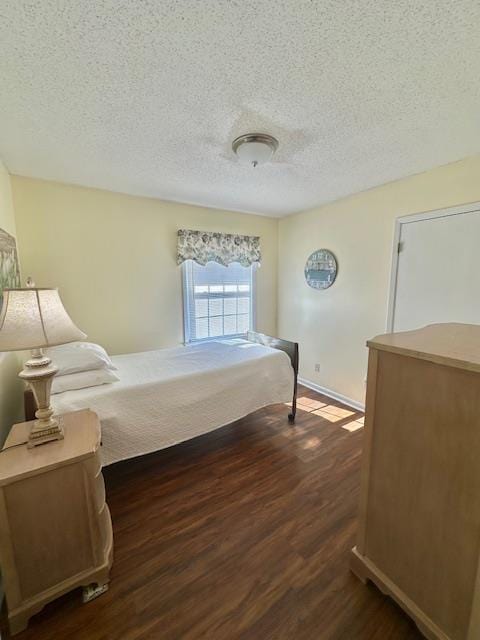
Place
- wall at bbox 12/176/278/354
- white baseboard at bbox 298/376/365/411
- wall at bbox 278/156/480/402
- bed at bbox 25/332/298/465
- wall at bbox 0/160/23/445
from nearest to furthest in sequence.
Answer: wall at bbox 0/160/23/445 < bed at bbox 25/332/298/465 < wall at bbox 278/156/480/402 < wall at bbox 12/176/278/354 < white baseboard at bbox 298/376/365/411

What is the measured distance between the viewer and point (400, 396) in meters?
1.05

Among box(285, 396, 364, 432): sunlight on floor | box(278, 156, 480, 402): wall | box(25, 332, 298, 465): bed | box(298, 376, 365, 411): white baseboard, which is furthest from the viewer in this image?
box(298, 376, 365, 411): white baseboard

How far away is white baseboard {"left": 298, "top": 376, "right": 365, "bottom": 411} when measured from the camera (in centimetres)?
299

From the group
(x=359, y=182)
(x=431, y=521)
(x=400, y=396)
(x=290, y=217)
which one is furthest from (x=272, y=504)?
(x=290, y=217)

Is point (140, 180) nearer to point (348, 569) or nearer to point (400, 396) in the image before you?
point (400, 396)

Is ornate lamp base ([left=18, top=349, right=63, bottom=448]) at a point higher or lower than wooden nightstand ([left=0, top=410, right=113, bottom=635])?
higher

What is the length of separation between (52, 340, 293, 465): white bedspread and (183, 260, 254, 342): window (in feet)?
2.16

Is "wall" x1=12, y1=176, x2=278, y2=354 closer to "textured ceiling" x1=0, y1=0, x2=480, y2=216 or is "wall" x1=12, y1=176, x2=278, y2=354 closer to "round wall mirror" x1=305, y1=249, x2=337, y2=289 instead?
"textured ceiling" x1=0, y1=0, x2=480, y2=216

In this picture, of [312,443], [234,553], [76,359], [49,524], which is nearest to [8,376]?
[76,359]

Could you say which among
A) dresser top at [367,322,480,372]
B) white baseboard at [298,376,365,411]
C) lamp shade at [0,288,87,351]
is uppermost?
lamp shade at [0,288,87,351]

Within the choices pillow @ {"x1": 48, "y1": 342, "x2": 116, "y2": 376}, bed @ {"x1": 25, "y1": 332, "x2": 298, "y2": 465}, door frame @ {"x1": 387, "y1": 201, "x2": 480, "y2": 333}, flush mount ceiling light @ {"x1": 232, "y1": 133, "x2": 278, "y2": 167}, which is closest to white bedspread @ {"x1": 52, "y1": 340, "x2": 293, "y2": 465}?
bed @ {"x1": 25, "y1": 332, "x2": 298, "y2": 465}

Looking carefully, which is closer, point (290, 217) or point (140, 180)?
point (140, 180)

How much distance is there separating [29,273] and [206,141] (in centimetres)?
203

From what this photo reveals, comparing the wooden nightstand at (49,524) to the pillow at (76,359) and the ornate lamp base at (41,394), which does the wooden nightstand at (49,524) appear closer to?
the ornate lamp base at (41,394)
